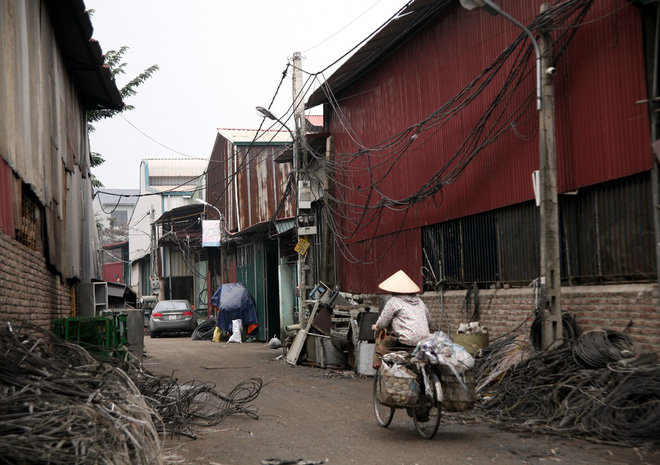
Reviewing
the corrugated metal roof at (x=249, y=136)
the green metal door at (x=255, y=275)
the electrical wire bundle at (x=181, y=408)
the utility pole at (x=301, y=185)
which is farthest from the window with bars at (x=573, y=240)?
the corrugated metal roof at (x=249, y=136)

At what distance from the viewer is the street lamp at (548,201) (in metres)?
11.0

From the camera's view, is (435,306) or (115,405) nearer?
(115,405)

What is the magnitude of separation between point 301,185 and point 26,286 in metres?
12.0

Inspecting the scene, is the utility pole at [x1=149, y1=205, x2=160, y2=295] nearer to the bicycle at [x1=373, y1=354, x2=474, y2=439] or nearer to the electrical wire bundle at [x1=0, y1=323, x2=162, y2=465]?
the bicycle at [x1=373, y1=354, x2=474, y2=439]

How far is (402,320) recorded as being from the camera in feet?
31.1

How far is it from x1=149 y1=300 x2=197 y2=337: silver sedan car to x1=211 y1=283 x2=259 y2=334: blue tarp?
4467mm

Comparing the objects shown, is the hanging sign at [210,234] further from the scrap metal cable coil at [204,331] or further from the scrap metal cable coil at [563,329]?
the scrap metal cable coil at [563,329]

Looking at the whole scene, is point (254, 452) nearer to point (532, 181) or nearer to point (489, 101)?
point (532, 181)

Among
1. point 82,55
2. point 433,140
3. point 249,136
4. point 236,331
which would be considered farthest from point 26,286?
point 249,136

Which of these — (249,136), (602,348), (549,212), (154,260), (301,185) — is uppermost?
(249,136)

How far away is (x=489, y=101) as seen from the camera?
47.1 ft

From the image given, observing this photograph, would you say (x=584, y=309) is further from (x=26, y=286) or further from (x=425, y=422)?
(x=26, y=286)

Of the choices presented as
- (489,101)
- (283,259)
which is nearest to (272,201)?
(283,259)

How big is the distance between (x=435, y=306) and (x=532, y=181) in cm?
489
